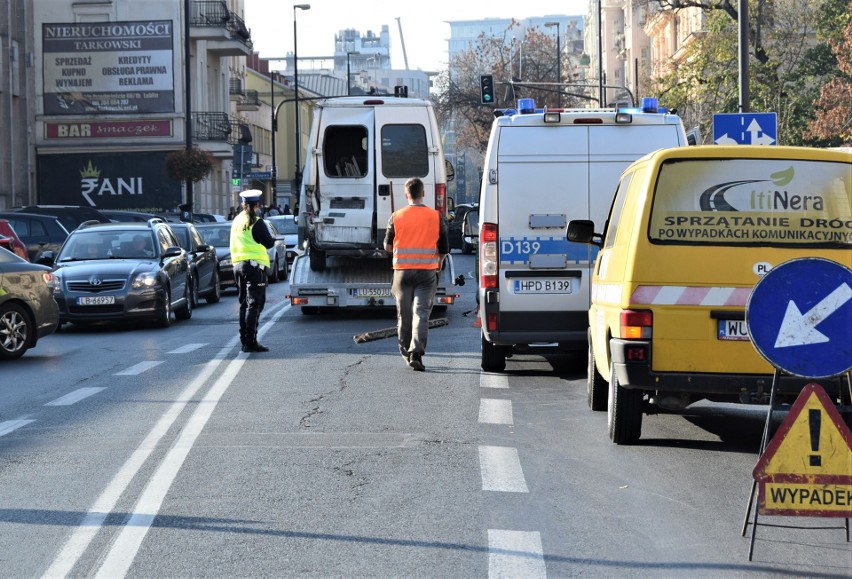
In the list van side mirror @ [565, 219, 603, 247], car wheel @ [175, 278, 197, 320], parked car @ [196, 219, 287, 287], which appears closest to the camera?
van side mirror @ [565, 219, 603, 247]

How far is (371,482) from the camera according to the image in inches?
308

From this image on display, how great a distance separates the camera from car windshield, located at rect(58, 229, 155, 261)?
21.2m

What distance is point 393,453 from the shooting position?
28.9ft

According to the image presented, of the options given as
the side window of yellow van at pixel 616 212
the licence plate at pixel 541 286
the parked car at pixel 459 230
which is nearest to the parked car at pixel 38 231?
the licence plate at pixel 541 286

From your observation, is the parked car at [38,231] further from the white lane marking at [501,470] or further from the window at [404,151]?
the white lane marking at [501,470]

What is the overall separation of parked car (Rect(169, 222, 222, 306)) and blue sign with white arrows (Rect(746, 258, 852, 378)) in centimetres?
1830

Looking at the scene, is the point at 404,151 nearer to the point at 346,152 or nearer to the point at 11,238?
the point at 346,152

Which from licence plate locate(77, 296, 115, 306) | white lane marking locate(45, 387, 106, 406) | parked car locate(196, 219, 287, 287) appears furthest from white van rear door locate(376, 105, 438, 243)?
white lane marking locate(45, 387, 106, 406)

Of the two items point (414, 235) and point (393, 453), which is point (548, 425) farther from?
point (414, 235)

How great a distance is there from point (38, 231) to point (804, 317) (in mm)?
24458

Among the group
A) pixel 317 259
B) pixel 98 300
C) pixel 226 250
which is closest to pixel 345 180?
pixel 317 259

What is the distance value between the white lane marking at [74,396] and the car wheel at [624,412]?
479 centimetres

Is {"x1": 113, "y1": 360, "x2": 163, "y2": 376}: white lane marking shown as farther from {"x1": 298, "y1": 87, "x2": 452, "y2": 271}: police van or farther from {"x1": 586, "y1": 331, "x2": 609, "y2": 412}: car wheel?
{"x1": 298, "y1": 87, "x2": 452, "y2": 271}: police van

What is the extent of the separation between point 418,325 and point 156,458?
5525 mm
